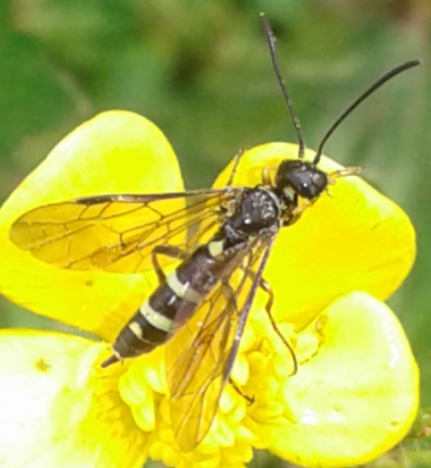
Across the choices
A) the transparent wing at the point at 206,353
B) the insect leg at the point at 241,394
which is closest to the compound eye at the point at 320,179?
the transparent wing at the point at 206,353

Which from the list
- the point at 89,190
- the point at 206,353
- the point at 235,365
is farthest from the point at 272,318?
the point at 89,190

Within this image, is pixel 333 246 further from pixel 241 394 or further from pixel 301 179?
pixel 241 394

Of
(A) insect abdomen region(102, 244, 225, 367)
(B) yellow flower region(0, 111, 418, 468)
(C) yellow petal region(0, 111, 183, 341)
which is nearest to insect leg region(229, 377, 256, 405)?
(B) yellow flower region(0, 111, 418, 468)

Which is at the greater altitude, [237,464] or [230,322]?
[230,322]

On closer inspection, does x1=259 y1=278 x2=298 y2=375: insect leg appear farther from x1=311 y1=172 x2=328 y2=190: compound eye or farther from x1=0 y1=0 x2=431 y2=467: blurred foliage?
x1=0 y1=0 x2=431 y2=467: blurred foliage

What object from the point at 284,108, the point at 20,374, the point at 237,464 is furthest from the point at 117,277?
the point at 284,108

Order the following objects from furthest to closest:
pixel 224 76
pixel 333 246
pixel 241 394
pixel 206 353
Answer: pixel 224 76, pixel 333 246, pixel 241 394, pixel 206 353

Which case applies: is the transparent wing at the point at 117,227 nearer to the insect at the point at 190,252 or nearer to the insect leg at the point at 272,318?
the insect at the point at 190,252

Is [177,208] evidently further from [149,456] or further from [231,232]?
[149,456]
